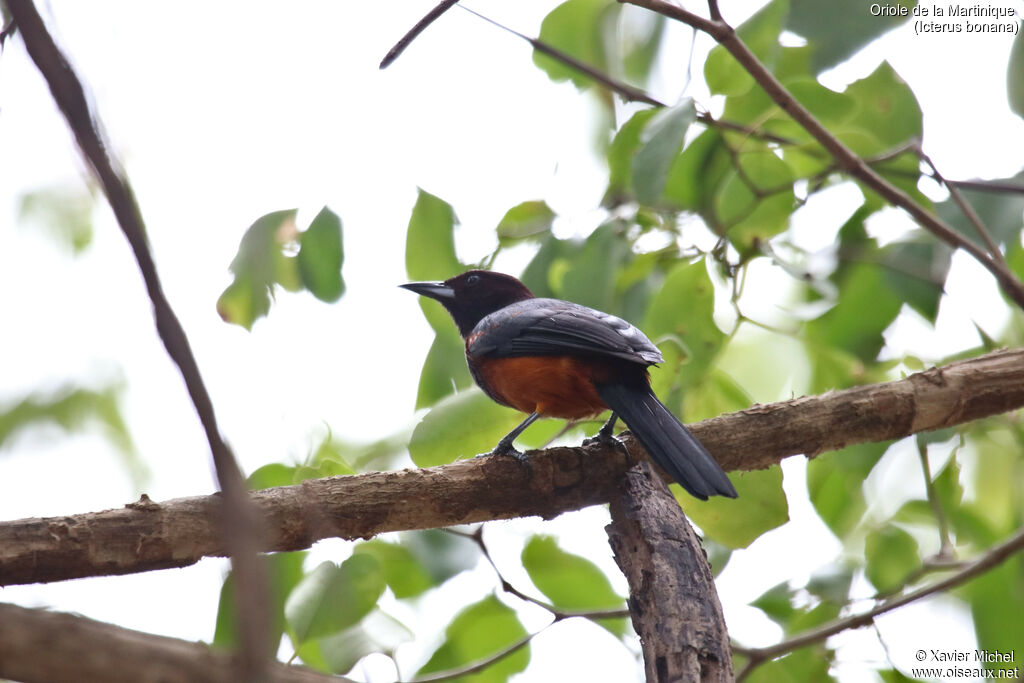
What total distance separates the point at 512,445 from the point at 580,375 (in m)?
0.46

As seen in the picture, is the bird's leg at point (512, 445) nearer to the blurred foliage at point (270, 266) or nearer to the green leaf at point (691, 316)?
the green leaf at point (691, 316)

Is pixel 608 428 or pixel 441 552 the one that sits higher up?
pixel 608 428

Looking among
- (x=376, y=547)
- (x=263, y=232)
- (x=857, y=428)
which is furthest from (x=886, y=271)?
(x=263, y=232)

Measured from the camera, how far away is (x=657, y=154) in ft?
10.6

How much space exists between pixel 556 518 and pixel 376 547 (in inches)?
26.3

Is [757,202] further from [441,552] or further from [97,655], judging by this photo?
[97,655]

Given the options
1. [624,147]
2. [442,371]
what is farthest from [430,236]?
[624,147]

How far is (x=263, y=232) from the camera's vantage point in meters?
3.69

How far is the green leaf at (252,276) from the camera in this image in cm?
367

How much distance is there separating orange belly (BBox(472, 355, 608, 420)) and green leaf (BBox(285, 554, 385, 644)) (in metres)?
1.05

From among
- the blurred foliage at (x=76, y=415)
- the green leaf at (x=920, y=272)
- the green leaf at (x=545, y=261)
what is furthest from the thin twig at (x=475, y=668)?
the blurred foliage at (x=76, y=415)

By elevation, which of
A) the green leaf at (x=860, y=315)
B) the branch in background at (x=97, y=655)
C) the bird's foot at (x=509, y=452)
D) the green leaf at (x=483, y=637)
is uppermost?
the green leaf at (x=860, y=315)

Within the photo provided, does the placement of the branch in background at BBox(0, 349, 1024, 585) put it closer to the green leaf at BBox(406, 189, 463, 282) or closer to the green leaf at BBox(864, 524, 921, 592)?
the green leaf at BBox(864, 524, 921, 592)

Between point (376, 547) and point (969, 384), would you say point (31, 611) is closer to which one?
point (376, 547)
